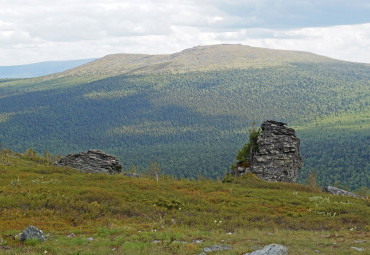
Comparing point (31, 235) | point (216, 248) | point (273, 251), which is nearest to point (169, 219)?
point (216, 248)

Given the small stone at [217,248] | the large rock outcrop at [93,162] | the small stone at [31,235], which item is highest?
the small stone at [31,235]

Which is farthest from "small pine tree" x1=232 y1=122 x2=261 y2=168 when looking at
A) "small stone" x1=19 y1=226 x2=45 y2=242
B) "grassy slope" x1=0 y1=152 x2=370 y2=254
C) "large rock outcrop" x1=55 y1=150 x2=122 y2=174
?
"small stone" x1=19 y1=226 x2=45 y2=242

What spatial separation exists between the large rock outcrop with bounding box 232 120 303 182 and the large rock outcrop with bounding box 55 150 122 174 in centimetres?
2218

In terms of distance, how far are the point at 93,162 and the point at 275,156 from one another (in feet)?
105

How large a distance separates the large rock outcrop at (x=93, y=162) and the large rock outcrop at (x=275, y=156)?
22184mm

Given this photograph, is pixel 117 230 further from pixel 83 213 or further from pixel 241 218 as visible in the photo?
pixel 241 218

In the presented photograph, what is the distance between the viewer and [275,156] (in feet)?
193

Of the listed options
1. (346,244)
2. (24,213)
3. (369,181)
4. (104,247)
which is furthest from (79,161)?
(369,181)

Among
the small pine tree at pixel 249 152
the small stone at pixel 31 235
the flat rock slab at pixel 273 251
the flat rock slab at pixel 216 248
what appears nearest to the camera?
the flat rock slab at pixel 273 251

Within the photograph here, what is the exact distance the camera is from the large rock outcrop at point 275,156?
187ft

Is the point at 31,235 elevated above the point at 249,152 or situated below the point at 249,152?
above

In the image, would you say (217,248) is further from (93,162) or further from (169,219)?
(93,162)

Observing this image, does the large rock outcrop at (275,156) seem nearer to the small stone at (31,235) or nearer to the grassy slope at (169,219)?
the grassy slope at (169,219)

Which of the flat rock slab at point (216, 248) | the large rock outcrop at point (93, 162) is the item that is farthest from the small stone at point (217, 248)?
the large rock outcrop at point (93, 162)
